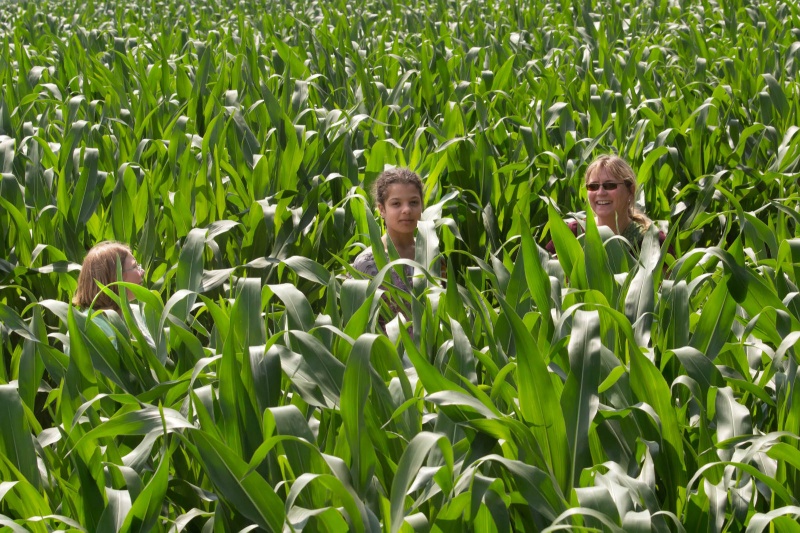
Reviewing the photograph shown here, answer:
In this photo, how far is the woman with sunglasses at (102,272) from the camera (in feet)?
10.1

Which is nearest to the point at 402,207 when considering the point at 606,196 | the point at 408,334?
the point at 606,196

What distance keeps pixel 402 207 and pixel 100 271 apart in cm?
92

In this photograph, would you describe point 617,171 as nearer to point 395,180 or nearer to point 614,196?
point 614,196

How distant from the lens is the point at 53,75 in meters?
7.18

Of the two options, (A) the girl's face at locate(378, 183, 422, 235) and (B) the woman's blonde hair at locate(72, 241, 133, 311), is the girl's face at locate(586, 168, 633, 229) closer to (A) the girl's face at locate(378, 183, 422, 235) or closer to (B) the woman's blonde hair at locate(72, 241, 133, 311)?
(A) the girl's face at locate(378, 183, 422, 235)

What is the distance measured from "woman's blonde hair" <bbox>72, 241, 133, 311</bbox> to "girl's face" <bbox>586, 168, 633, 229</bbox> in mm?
1462

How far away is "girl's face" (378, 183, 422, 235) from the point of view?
3.41 m

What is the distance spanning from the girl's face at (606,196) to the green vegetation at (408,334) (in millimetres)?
167

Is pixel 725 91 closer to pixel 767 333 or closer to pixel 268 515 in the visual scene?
pixel 767 333

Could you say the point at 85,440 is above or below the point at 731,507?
above

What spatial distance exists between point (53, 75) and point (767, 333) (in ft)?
19.1

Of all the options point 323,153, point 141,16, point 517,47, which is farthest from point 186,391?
point 141,16

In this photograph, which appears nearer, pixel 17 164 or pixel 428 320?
pixel 428 320

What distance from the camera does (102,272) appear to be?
308cm
